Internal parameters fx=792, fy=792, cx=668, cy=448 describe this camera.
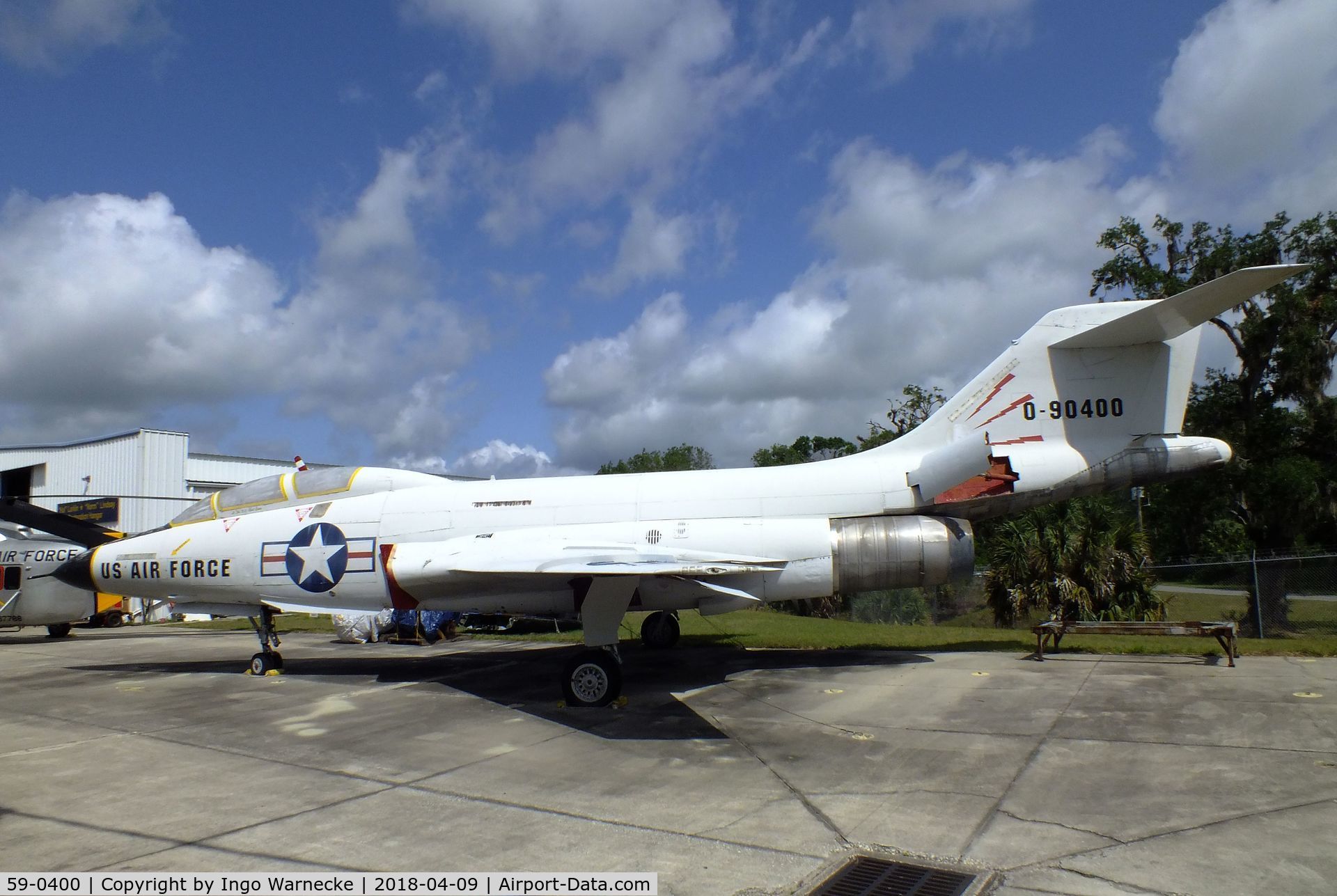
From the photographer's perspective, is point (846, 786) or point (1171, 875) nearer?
point (1171, 875)

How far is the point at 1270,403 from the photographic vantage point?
25281 millimetres

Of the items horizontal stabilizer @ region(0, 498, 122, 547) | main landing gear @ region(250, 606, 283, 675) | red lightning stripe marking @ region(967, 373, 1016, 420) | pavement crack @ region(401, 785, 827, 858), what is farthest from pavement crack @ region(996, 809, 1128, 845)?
horizontal stabilizer @ region(0, 498, 122, 547)

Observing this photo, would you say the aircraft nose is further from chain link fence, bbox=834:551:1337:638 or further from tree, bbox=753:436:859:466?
tree, bbox=753:436:859:466

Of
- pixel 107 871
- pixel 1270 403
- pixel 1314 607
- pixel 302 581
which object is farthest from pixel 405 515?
pixel 1270 403

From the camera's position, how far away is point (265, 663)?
1207 cm

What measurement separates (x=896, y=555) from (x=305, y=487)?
8.58 metres

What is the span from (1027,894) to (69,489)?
37336 millimetres

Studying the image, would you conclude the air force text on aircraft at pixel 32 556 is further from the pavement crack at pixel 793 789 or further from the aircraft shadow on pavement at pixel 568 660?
the pavement crack at pixel 793 789

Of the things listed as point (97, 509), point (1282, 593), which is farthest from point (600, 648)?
point (97, 509)

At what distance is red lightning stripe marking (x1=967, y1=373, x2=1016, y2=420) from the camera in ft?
38.5

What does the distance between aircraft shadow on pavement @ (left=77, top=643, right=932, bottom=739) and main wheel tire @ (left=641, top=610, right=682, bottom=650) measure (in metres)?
0.22

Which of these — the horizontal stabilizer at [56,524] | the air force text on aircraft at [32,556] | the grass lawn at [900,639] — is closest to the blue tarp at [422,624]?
the grass lawn at [900,639]

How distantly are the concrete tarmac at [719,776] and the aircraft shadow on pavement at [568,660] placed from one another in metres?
0.08

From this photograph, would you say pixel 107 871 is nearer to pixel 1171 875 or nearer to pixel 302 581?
pixel 1171 875
